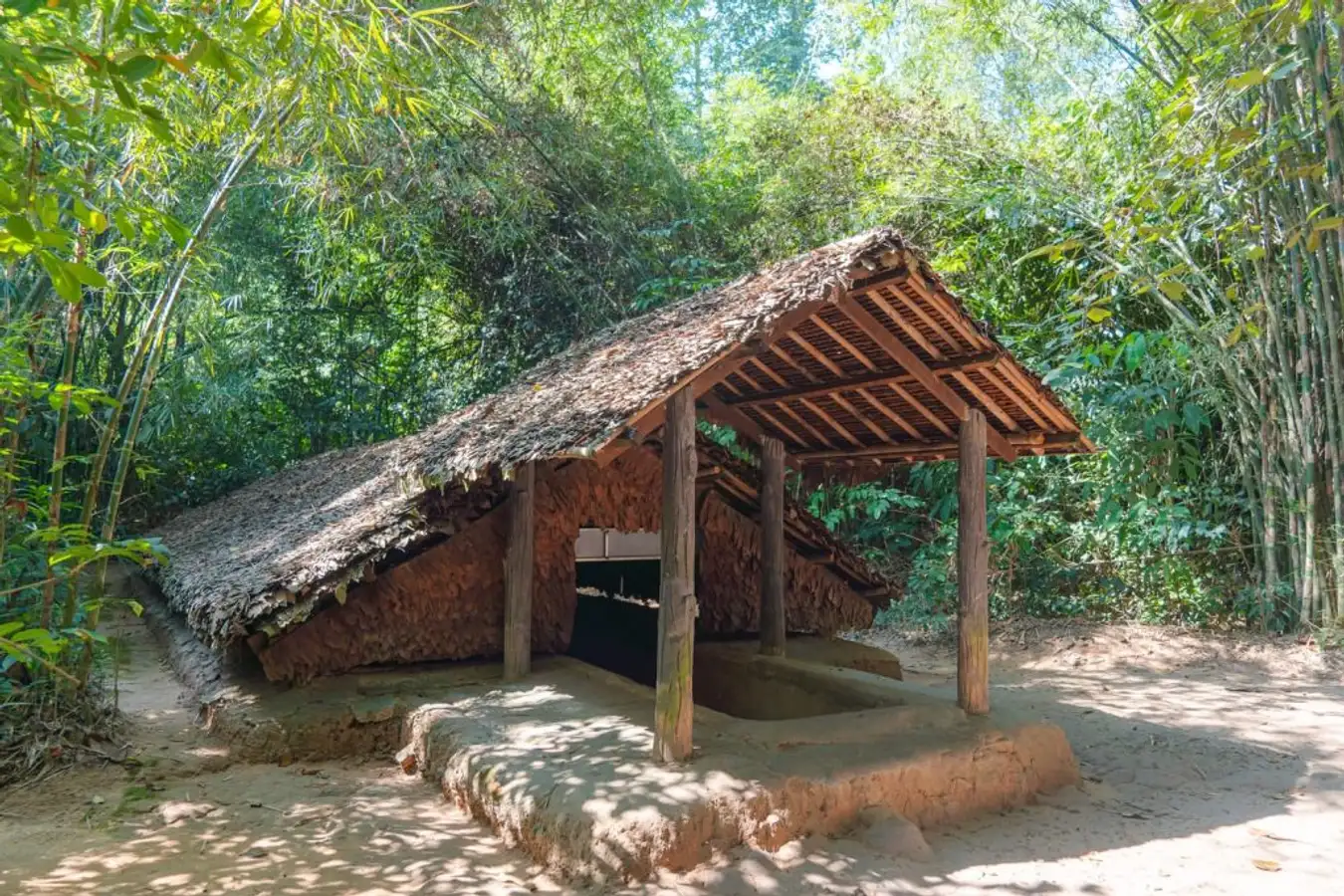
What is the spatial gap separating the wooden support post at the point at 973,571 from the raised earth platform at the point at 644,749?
149 millimetres

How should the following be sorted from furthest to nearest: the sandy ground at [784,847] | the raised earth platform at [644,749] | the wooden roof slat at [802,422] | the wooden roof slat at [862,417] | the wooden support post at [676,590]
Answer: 1. the wooden roof slat at [802,422]
2. the wooden roof slat at [862,417]
3. the wooden support post at [676,590]
4. the raised earth platform at [644,749]
5. the sandy ground at [784,847]

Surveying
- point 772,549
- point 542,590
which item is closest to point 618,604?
point 542,590

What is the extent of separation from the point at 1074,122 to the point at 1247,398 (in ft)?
9.97

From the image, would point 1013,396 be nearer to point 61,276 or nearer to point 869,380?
point 869,380

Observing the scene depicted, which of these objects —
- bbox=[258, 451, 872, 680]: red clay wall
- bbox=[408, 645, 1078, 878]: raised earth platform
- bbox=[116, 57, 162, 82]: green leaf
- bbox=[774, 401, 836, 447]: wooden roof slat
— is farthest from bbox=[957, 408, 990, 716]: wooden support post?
bbox=[116, 57, 162, 82]: green leaf

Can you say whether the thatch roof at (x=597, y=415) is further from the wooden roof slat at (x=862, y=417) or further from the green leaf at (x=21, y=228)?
the green leaf at (x=21, y=228)

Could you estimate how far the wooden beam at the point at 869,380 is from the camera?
14.2ft

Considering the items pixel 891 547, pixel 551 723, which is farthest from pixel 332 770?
pixel 891 547

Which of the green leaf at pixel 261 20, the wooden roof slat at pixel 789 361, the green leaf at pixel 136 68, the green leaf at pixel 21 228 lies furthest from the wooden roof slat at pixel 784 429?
the green leaf at pixel 21 228

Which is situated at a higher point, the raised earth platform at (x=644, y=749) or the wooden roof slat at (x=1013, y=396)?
the wooden roof slat at (x=1013, y=396)

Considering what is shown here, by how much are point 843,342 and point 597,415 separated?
1.49m

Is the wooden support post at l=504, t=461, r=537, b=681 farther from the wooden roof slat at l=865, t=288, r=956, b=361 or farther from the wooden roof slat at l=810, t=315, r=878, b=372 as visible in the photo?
the wooden roof slat at l=865, t=288, r=956, b=361

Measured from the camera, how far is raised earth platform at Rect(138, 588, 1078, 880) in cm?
330

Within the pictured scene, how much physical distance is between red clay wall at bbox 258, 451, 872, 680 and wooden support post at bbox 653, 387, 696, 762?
79.5 inches
